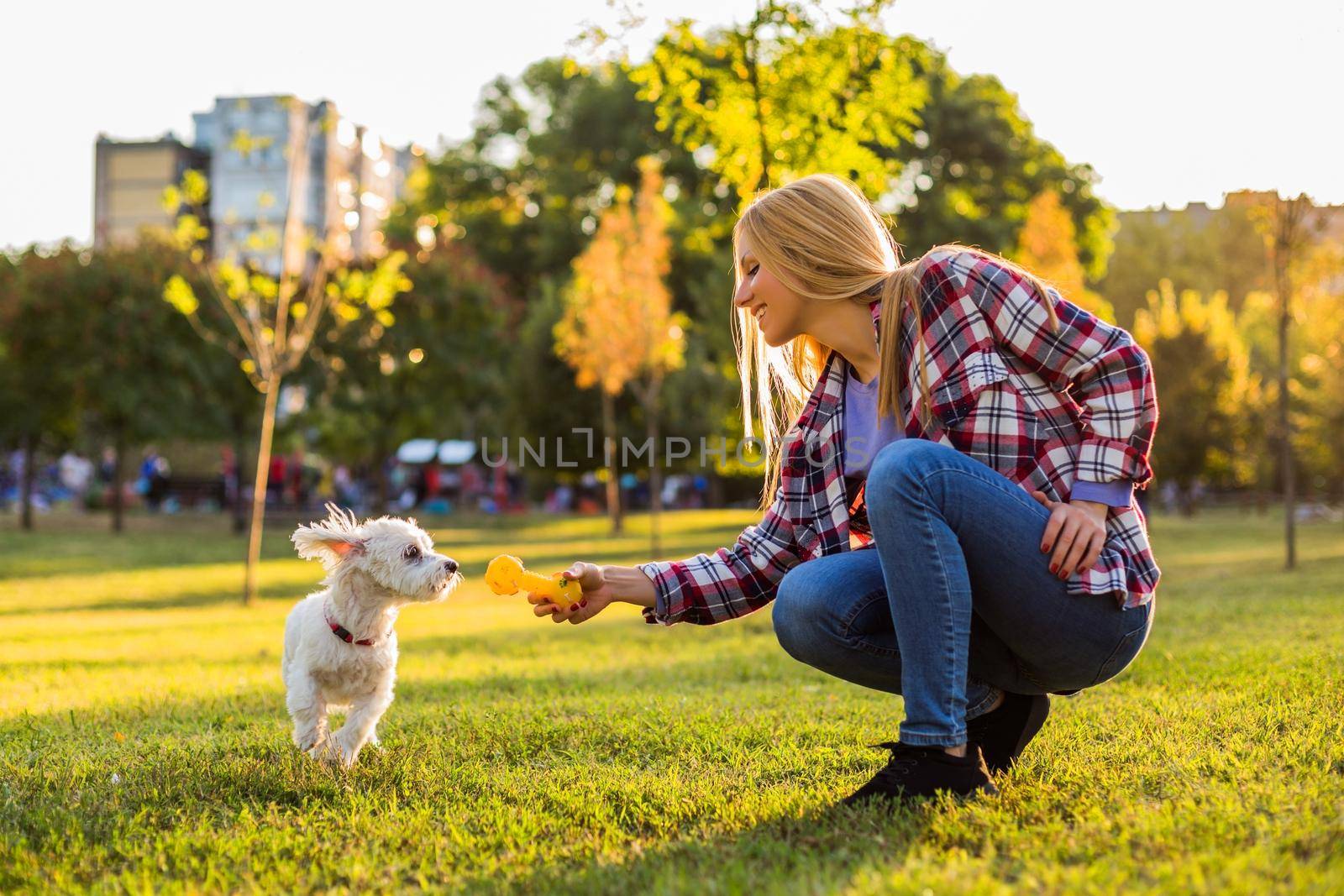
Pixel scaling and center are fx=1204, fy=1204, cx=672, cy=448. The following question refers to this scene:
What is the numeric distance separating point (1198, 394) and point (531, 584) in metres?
28.7

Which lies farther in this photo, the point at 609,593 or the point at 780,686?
the point at 780,686

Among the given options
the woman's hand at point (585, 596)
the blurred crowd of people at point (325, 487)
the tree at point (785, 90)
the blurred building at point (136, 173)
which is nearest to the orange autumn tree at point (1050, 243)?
the blurred crowd of people at point (325, 487)

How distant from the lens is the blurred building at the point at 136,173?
228 ft

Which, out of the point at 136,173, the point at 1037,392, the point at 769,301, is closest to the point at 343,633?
the point at 769,301

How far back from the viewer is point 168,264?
83.9 feet

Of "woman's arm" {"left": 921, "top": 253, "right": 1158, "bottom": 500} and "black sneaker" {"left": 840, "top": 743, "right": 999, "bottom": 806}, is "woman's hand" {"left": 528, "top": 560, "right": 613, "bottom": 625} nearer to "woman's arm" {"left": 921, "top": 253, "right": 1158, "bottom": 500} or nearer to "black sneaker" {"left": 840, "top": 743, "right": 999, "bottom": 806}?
"black sneaker" {"left": 840, "top": 743, "right": 999, "bottom": 806}

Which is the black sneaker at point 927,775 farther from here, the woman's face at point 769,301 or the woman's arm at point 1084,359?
the woman's face at point 769,301

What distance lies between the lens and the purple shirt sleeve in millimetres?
3027

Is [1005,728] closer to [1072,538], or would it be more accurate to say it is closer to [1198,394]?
[1072,538]

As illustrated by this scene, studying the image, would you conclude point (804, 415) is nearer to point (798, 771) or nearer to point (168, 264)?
point (798, 771)

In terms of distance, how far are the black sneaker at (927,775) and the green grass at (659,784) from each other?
0.24ft

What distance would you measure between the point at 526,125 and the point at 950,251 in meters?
39.2

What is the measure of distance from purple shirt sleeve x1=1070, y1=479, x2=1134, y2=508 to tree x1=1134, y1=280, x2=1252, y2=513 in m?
27.9

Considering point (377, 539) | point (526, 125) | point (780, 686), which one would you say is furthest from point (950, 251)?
point (526, 125)
